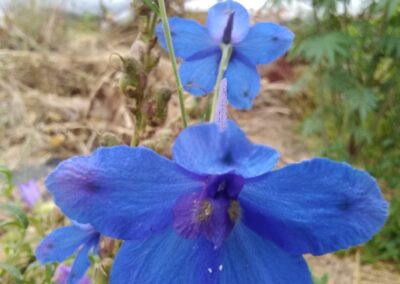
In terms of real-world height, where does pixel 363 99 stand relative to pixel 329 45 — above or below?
below

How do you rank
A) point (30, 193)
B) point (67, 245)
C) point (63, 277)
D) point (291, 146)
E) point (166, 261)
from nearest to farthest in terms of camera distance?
1. point (166, 261)
2. point (67, 245)
3. point (63, 277)
4. point (30, 193)
5. point (291, 146)

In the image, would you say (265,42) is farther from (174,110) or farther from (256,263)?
(174,110)

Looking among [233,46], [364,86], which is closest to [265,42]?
[233,46]

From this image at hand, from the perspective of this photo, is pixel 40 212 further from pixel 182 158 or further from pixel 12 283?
pixel 182 158

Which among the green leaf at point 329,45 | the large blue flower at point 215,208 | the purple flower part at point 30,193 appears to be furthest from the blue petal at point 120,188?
the green leaf at point 329,45

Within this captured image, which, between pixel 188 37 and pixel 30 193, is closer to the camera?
pixel 188 37

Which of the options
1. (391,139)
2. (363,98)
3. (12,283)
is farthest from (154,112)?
(391,139)

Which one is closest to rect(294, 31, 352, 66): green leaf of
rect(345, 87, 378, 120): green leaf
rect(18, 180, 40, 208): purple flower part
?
rect(345, 87, 378, 120): green leaf
